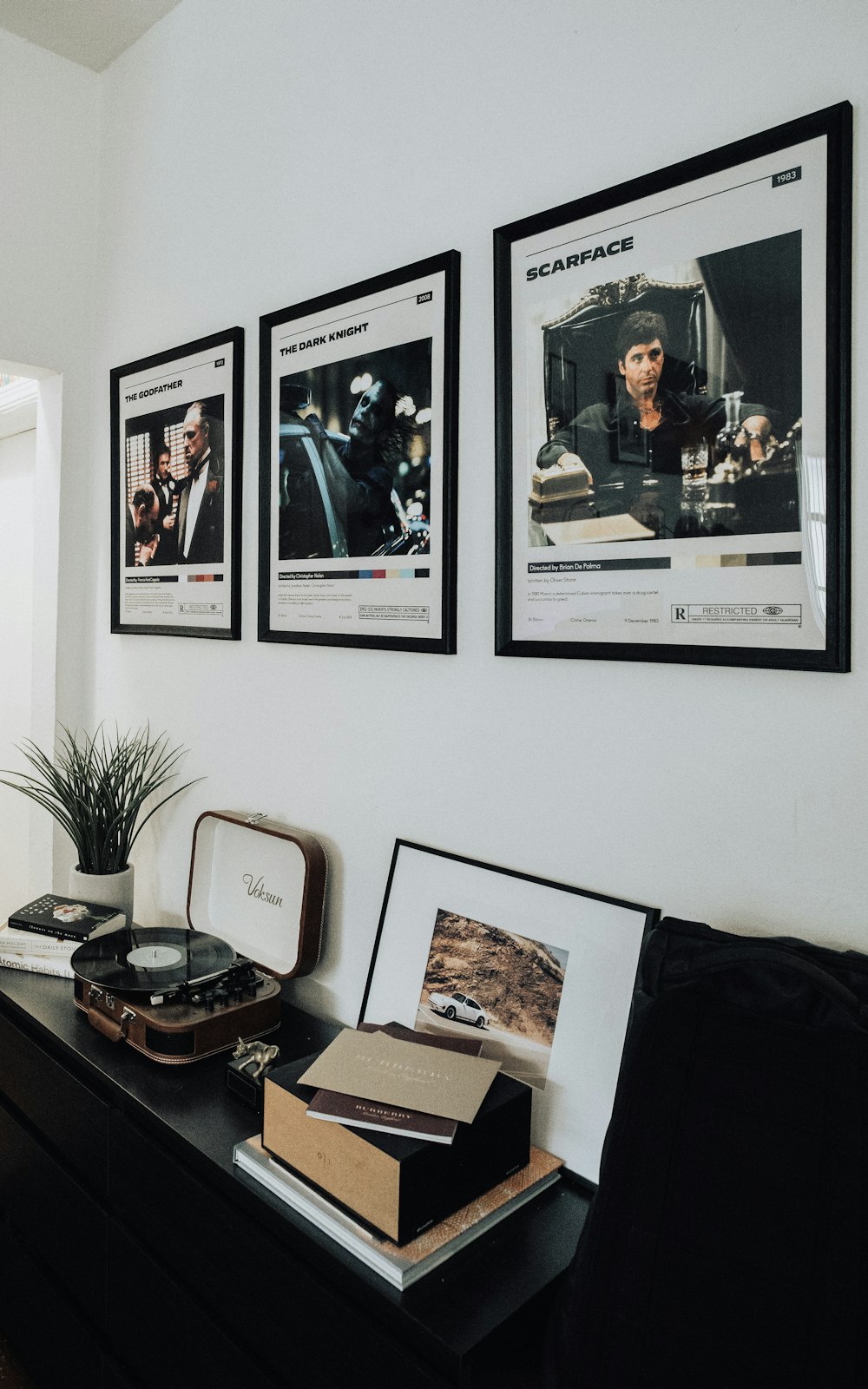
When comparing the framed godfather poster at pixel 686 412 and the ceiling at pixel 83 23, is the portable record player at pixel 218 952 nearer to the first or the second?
the framed godfather poster at pixel 686 412

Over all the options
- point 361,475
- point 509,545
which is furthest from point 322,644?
point 509,545

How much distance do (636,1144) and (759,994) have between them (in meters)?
0.19

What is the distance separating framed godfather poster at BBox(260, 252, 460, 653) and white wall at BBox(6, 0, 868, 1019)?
0.04m

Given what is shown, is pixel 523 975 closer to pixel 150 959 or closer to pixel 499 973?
pixel 499 973

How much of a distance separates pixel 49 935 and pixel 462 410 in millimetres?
1254

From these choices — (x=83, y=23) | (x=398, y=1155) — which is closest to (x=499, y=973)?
(x=398, y=1155)

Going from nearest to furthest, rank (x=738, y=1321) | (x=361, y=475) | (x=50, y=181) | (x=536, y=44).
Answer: (x=738, y=1321) → (x=536, y=44) → (x=361, y=475) → (x=50, y=181)

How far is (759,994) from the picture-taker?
90 centimetres

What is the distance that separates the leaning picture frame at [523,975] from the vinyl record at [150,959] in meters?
0.29

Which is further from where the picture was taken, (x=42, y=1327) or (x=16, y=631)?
(x=16, y=631)

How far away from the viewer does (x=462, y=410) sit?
4.52ft

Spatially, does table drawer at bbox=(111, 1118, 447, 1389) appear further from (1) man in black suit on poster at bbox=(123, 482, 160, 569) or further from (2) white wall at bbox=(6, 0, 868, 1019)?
(1) man in black suit on poster at bbox=(123, 482, 160, 569)

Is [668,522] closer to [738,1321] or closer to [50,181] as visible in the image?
[738,1321]

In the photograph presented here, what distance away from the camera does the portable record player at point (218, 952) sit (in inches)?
56.6
